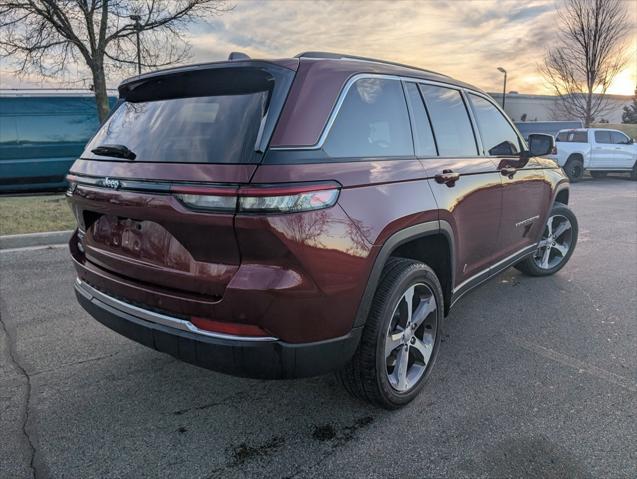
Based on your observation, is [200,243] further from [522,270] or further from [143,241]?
[522,270]

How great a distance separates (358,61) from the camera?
257 centimetres

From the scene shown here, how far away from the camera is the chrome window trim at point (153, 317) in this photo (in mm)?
2074

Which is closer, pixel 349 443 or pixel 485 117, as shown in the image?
pixel 349 443

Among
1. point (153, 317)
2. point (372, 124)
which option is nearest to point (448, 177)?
point (372, 124)

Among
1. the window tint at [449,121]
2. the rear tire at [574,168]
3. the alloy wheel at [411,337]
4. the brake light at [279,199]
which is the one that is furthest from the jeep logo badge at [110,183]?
the rear tire at [574,168]

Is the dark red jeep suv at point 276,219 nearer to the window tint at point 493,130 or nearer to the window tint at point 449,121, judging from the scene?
the window tint at point 449,121

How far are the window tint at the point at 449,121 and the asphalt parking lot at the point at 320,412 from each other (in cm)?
143

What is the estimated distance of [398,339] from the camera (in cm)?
264

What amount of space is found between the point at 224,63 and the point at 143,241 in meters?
0.94

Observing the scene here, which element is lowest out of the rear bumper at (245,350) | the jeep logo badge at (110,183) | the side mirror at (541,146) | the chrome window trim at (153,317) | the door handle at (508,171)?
the rear bumper at (245,350)

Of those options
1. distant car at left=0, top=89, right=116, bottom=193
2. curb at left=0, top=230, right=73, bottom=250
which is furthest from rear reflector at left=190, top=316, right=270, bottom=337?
distant car at left=0, top=89, right=116, bottom=193

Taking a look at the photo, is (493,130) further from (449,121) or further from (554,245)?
(554,245)

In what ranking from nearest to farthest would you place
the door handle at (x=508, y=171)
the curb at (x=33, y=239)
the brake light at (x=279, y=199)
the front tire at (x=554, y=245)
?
the brake light at (x=279, y=199), the door handle at (x=508, y=171), the front tire at (x=554, y=245), the curb at (x=33, y=239)

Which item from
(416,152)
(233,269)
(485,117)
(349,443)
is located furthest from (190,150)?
(485,117)
